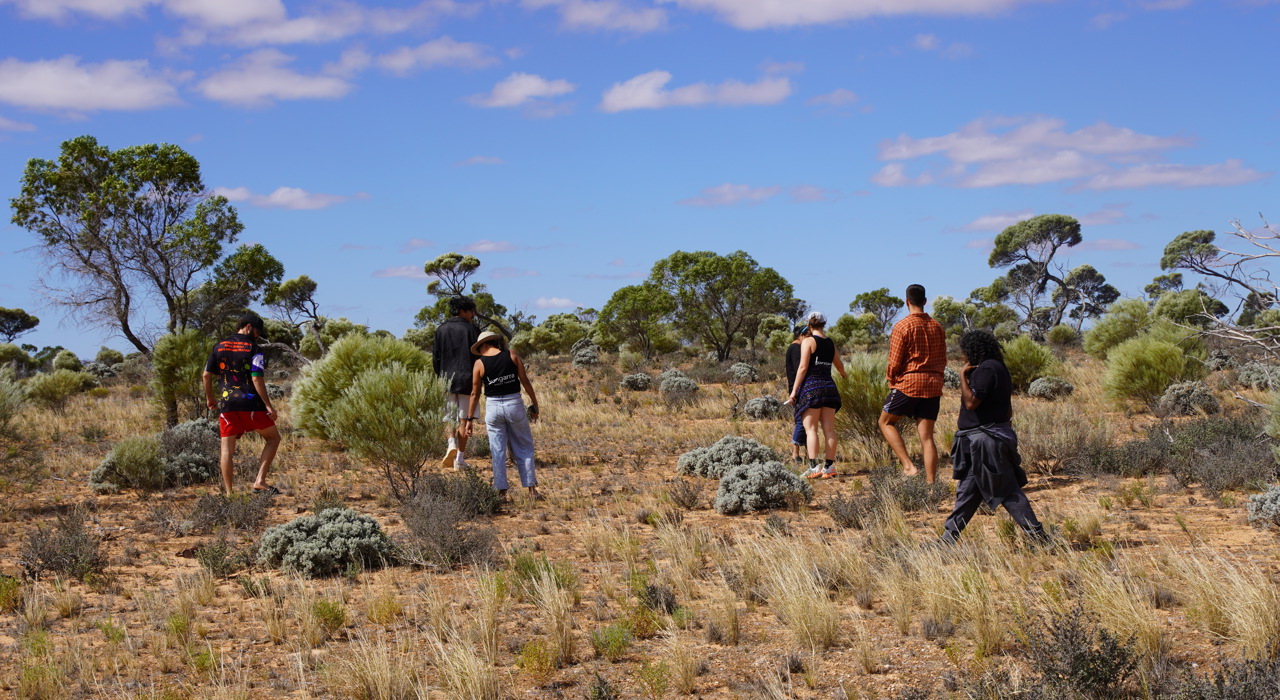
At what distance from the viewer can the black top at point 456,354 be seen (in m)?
9.35

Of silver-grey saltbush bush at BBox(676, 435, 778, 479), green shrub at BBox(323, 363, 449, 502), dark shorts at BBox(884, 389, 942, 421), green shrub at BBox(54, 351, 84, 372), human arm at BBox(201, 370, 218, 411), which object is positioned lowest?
silver-grey saltbush bush at BBox(676, 435, 778, 479)

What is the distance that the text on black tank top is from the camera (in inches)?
354

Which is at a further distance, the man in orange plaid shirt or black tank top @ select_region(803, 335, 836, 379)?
black tank top @ select_region(803, 335, 836, 379)

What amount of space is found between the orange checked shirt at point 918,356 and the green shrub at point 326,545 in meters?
4.44

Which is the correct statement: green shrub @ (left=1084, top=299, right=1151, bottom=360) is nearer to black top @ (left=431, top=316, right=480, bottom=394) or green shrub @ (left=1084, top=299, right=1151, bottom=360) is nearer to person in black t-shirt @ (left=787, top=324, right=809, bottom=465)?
person in black t-shirt @ (left=787, top=324, right=809, bottom=465)

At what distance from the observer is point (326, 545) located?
21.1 ft

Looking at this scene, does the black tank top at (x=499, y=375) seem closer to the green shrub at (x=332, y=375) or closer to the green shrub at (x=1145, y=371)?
the green shrub at (x=332, y=375)

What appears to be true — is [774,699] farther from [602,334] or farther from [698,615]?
[602,334]

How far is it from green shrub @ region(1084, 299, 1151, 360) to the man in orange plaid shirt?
16.7 meters

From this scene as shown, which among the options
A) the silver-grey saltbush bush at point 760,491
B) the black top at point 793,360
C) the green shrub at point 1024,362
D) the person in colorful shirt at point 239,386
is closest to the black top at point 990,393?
the silver-grey saltbush bush at point 760,491

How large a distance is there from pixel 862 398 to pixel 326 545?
6.21 meters

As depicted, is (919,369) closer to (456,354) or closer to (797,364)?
(797,364)

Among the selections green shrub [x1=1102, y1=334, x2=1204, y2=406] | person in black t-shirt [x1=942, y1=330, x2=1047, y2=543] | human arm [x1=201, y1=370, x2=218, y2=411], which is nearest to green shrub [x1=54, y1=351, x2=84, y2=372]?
human arm [x1=201, y1=370, x2=218, y2=411]

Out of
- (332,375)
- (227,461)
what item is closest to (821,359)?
(227,461)
